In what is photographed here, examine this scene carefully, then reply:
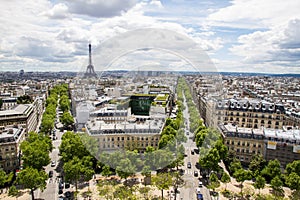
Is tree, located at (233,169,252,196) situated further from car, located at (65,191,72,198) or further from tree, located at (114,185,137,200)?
car, located at (65,191,72,198)

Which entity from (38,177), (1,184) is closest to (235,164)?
(38,177)

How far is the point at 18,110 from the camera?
17.5 meters

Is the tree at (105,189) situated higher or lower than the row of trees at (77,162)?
lower

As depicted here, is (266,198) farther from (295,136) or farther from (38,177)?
(38,177)

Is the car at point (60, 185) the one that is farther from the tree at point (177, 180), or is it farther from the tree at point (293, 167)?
the tree at point (293, 167)

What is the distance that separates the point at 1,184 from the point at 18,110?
876 cm

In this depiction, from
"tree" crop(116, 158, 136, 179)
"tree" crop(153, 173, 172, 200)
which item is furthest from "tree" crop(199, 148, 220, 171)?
"tree" crop(116, 158, 136, 179)

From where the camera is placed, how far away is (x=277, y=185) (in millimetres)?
9719

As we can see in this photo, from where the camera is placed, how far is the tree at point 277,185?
31.9 ft

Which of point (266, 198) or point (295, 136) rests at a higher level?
point (295, 136)

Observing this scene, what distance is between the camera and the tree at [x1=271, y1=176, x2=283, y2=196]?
9727 millimetres

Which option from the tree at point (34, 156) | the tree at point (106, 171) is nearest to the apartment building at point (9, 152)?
the tree at point (34, 156)

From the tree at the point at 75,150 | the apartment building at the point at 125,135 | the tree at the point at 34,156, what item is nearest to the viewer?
the tree at the point at 34,156

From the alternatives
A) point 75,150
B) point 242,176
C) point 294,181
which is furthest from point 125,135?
point 294,181
